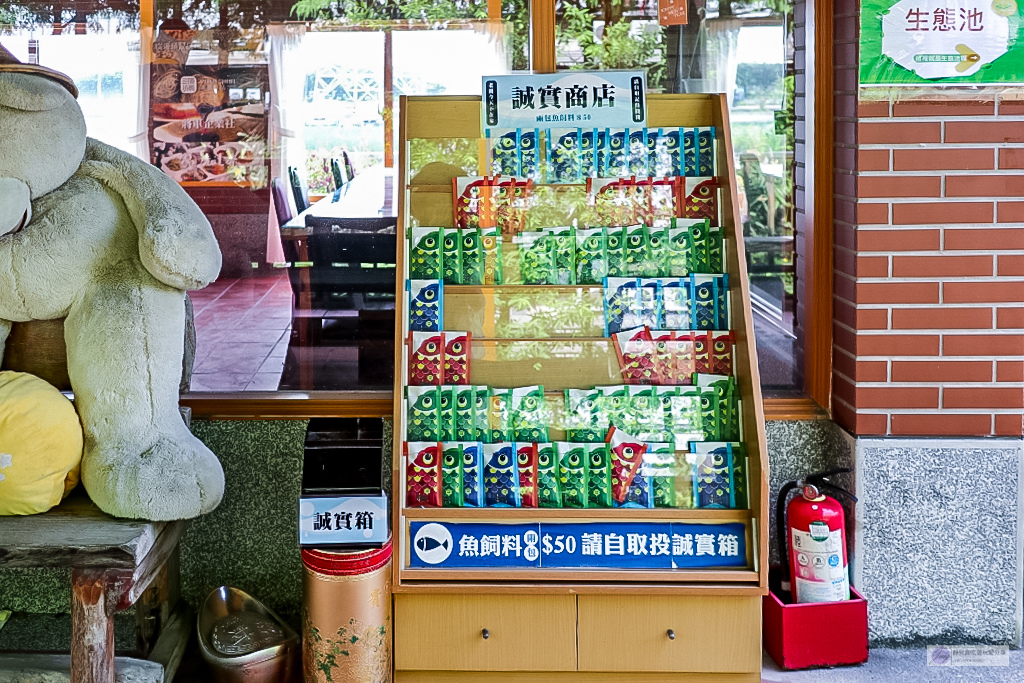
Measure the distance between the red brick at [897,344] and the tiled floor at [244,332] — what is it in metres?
1.87

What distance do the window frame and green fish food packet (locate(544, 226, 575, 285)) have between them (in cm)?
61

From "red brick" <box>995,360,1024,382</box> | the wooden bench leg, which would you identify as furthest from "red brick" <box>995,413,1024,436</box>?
the wooden bench leg

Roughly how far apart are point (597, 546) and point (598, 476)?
0.65 feet

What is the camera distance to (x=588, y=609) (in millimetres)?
3094

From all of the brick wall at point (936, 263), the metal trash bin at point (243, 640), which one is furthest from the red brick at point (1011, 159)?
the metal trash bin at point (243, 640)

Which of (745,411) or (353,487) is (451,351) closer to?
(353,487)

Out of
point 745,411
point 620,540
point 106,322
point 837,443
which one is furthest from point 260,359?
point 837,443

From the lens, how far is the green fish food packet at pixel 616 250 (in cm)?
327

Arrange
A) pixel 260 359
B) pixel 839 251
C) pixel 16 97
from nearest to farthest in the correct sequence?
pixel 16 97, pixel 839 251, pixel 260 359

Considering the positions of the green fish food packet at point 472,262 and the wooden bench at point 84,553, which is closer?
the wooden bench at point 84,553

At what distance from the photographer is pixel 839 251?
3475 millimetres

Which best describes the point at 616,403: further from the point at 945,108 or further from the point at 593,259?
the point at 945,108

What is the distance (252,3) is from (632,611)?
227 centimetres

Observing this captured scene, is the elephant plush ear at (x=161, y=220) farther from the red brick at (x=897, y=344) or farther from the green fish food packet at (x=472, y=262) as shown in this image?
the red brick at (x=897, y=344)
